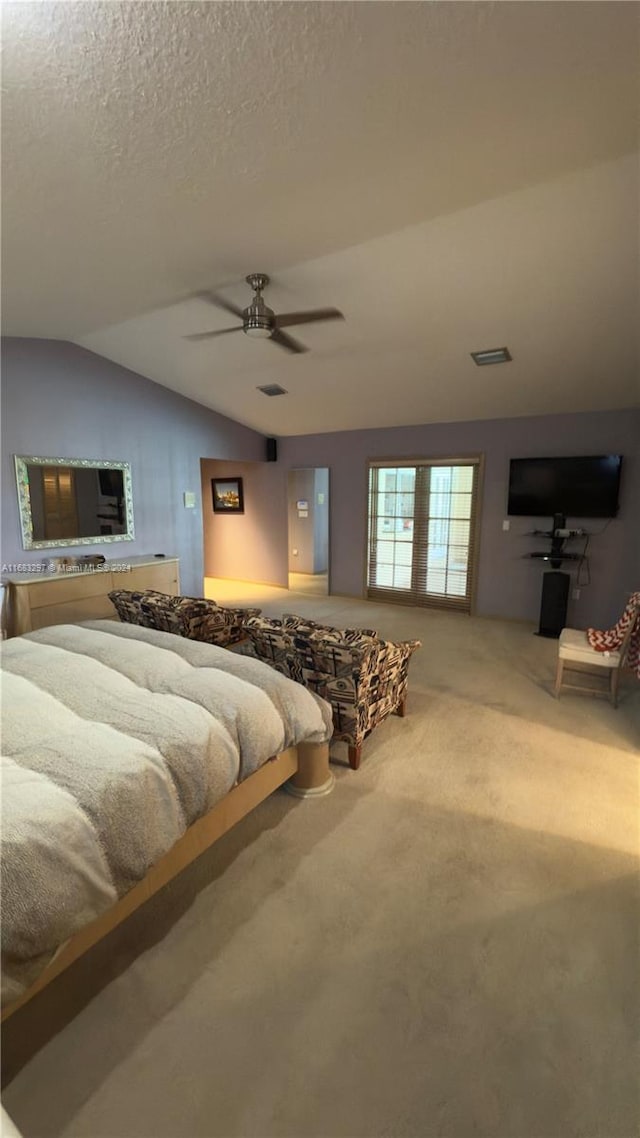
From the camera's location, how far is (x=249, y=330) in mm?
2900

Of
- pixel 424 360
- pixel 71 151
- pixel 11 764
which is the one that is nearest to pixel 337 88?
pixel 71 151

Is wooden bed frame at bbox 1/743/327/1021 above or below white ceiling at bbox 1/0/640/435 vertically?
below

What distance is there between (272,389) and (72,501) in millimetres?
2527

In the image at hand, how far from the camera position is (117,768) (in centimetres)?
145

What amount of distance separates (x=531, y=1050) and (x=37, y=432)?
5.38 m

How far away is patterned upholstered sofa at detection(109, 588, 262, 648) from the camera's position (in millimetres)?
3291

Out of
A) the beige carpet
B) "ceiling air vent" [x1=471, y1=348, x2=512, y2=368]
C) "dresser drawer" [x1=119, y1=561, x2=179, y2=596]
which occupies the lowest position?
the beige carpet

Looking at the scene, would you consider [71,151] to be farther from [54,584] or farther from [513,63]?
[54,584]

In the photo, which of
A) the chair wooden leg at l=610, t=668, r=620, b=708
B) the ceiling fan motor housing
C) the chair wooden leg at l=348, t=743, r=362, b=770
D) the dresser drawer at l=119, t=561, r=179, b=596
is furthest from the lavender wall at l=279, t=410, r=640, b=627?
the chair wooden leg at l=348, t=743, r=362, b=770

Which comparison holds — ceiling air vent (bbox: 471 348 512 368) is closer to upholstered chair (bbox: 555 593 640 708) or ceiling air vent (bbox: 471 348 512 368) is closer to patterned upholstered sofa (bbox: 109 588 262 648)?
upholstered chair (bbox: 555 593 640 708)

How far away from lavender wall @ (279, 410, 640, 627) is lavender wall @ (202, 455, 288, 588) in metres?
0.75

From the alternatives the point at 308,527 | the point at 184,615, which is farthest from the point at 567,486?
the point at 308,527

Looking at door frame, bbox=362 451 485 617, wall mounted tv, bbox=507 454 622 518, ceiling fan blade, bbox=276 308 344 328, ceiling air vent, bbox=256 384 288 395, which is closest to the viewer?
ceiling fan blade, bbox=276 308 344 328

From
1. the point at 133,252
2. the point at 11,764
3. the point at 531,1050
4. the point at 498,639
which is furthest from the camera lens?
the point at 498,639
